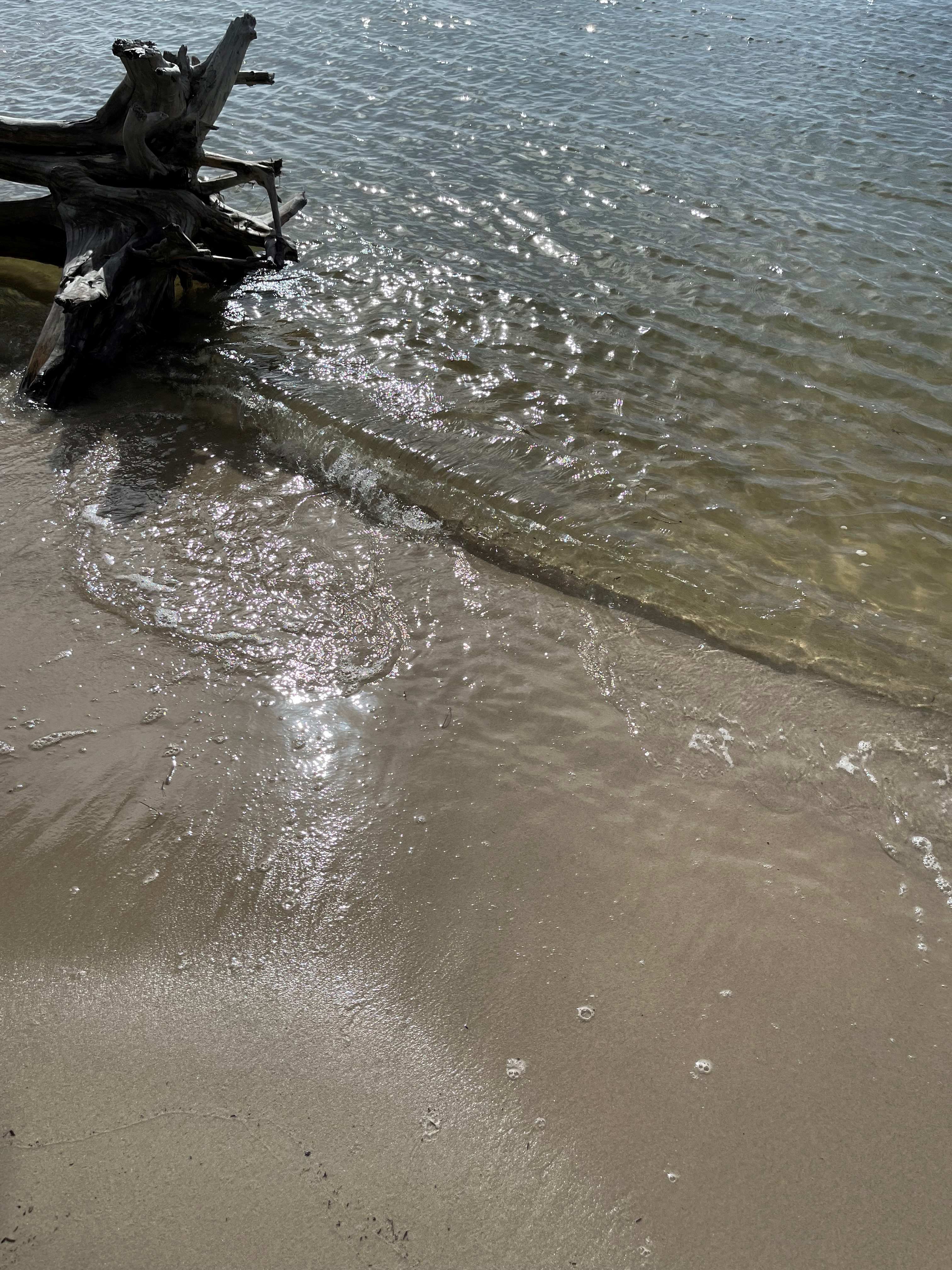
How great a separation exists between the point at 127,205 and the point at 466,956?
5655mm

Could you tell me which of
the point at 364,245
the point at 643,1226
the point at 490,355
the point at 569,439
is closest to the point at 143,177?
the point at 364,245

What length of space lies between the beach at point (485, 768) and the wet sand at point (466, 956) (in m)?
0.01

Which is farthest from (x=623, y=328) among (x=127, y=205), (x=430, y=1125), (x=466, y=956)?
(x=430, y=1125)

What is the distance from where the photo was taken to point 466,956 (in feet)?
9.20

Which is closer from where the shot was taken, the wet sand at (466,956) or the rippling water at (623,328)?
the wet sand at (466,956)

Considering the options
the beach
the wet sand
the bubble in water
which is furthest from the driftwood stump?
the bubble in water

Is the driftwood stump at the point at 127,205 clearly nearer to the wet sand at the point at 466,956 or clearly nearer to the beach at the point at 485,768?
the beach at the point at 485,768

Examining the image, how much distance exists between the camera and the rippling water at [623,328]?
4.70m

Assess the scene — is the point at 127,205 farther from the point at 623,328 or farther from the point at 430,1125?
the point at 430,1125

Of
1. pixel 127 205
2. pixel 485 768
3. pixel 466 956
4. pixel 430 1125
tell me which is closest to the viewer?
pixel 430 1125

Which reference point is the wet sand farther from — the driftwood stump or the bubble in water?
the driftwood stump

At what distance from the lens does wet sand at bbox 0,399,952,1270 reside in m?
2.22

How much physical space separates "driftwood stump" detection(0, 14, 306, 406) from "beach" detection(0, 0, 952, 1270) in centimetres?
31

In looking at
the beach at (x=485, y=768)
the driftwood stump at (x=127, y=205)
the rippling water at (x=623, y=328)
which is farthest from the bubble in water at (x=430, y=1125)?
the driftwood stump at (x=127, y=205)
